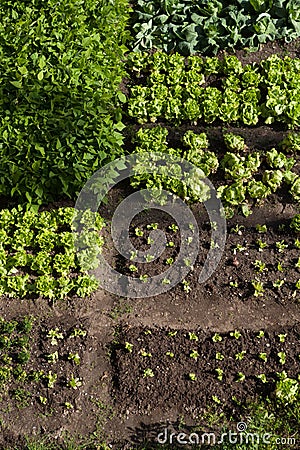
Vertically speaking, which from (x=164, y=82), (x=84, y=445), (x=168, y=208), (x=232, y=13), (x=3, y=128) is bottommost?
(x=84, y=445)

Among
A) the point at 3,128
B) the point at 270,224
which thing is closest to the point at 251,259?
the point at 270,224

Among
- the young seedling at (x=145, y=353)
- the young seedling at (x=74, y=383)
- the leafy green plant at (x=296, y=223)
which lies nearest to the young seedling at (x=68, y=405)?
the young seedling at (x=74, y=383)

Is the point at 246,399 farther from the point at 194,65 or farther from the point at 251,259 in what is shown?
the point at 194,65

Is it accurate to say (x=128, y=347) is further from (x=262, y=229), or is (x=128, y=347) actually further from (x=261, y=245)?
(x=262, y=229)

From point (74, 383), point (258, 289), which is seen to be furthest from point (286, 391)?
point (74, 383)

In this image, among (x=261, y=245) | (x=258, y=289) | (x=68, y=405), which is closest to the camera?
(x=68, y=405)
